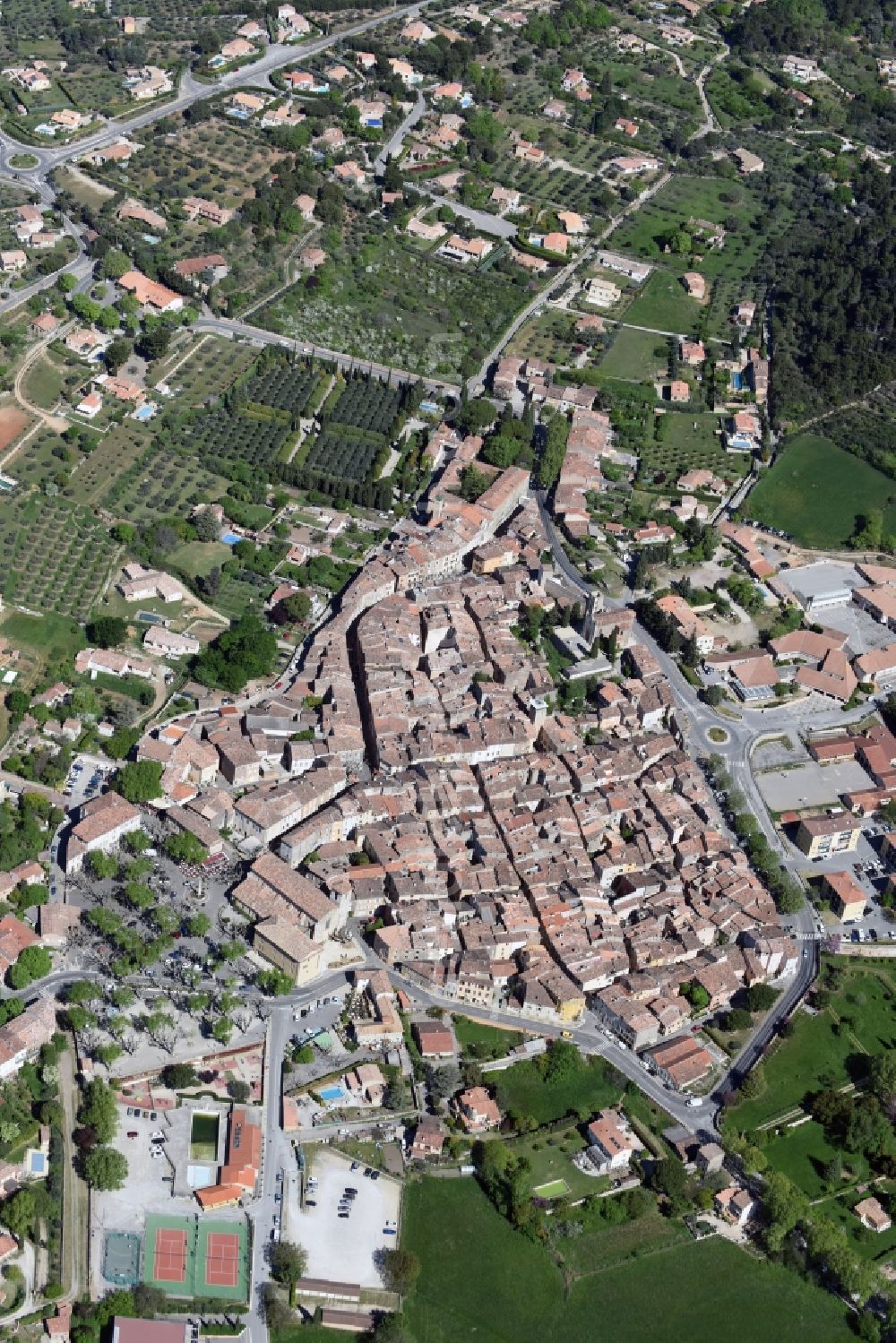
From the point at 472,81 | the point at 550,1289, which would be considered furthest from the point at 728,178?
the point at 550,1289

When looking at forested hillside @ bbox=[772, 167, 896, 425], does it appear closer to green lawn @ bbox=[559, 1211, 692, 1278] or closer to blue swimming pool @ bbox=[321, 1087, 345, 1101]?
blue swimming pool @ bbox=[321, 1087, 345, 1101]

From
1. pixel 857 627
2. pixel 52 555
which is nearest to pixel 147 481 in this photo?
pixel 52 555

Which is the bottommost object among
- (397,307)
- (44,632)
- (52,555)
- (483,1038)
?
(483,1038)

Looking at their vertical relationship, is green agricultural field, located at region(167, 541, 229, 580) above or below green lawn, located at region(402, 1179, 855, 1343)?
above

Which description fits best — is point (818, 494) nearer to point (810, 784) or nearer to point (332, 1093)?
point (810, 784)

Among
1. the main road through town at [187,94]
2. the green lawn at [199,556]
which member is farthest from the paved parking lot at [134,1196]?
the main road through town at [187,94]

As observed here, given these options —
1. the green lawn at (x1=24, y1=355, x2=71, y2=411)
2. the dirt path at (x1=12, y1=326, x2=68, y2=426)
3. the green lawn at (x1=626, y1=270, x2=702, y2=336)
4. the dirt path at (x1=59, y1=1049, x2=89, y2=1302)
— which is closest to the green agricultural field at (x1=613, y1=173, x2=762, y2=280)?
the green lawn at (x1=626, y1=270, x2=702, y2=336)

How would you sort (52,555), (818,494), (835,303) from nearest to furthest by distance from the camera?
(52,555)
(818,494)
(835,303)
